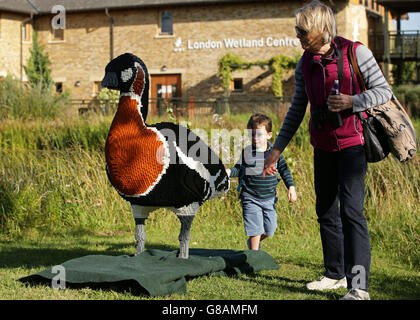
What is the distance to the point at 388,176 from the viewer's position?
7.08 meters

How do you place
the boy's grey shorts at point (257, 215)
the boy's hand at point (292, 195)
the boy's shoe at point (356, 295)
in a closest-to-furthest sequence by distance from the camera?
the boy's shoe at point (356, 295)
the boy's hand at point (292, 195)
the boy's grey shorts at point (257, 215)

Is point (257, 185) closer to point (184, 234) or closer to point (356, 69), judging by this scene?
point (184, 234)

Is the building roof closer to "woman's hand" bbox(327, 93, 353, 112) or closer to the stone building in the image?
the stone building

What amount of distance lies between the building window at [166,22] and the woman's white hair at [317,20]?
23678 millimetres

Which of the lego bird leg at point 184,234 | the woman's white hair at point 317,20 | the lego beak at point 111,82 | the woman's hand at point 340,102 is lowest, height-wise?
the lego bird leg at point 184,234

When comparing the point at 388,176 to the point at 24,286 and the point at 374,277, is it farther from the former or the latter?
the point at 24,286

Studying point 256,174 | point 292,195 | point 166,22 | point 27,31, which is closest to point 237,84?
point 166,22

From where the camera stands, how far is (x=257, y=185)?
5133 millimetres

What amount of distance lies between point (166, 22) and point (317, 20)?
2398cm

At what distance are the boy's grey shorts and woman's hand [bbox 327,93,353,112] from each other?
69.2 inches

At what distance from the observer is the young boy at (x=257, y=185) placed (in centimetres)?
509

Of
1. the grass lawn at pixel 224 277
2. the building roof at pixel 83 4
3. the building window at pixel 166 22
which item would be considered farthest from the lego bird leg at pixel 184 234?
the building window at pixel 166 22

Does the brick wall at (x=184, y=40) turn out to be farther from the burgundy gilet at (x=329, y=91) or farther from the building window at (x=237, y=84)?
the burgundy gilet at (x=329, y=91)

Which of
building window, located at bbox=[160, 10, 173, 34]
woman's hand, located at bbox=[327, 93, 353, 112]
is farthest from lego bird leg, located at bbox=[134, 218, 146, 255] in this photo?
building window, located at bbox=[160, 10, 173, 34]
